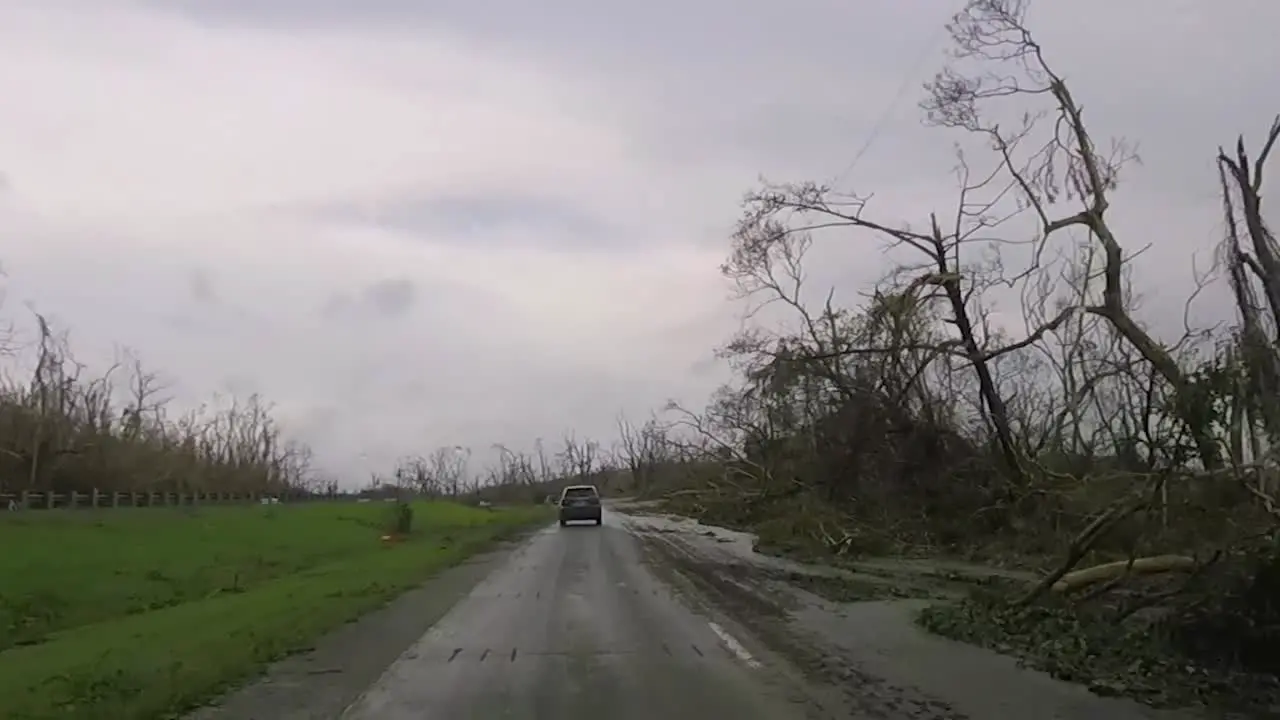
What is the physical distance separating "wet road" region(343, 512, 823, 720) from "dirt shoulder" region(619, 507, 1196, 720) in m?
0.71

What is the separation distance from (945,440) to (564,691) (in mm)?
23636

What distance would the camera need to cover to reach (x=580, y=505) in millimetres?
58500

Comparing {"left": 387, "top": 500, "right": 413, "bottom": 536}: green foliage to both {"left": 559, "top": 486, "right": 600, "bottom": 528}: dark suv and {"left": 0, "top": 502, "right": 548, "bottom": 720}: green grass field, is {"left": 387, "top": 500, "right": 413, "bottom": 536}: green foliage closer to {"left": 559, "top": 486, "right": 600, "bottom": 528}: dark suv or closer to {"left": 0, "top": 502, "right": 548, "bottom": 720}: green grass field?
{"left": 0, "top": 502, "right": 548, "bottom": 720}: green grass field

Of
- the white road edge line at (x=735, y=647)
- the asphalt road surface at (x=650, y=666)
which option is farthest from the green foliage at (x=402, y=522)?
the white road edge line at (x=735, y=647)

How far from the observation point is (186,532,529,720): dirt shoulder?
10.3m

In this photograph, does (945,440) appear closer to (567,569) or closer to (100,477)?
(567,569)

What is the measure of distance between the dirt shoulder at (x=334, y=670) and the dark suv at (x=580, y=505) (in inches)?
1468

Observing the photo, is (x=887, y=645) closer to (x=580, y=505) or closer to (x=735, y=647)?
(x=735, y=647)

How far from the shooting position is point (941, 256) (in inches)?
1251

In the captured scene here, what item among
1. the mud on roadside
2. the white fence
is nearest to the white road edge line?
the mud on roadside

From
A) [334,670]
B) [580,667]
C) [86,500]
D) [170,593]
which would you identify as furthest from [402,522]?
[580,667]

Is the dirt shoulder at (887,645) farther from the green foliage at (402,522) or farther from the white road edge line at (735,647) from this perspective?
the green foliage at (402,522)

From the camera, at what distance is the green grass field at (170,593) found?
11945mm

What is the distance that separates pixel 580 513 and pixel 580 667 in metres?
46.0
